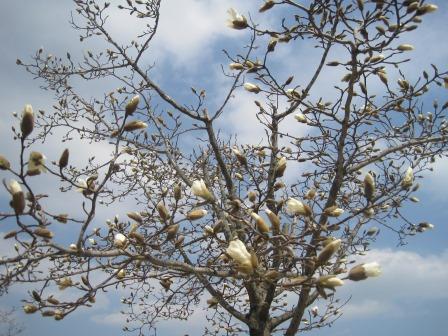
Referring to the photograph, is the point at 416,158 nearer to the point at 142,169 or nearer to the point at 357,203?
the point at 357,203

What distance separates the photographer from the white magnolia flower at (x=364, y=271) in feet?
6.92

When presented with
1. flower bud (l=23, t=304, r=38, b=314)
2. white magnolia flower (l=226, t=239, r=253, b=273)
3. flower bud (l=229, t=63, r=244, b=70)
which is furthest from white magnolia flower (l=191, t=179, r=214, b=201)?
flower bud (l=229, t=63, r=244, b=70)

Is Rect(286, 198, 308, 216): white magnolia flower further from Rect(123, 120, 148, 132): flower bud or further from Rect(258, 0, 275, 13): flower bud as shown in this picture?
Rect(258, 0, 275, 13): flower bud

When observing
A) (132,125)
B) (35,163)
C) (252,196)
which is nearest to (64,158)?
(35,163)

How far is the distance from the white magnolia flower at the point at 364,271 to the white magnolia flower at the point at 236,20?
2.17 meters

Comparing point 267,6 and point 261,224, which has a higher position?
point 267,6

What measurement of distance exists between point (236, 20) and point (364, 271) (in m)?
2.25

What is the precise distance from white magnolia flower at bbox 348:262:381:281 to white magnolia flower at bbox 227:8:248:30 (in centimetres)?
217

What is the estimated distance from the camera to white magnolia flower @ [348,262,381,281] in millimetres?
2109

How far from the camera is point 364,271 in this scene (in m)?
2.13

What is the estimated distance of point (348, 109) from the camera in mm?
3803

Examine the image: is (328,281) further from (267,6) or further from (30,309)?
(267,6)

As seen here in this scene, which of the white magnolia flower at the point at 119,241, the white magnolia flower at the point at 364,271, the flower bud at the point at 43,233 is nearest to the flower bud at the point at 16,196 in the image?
the flower bud at the point at 43,233

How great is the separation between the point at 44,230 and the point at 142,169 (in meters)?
4.34
